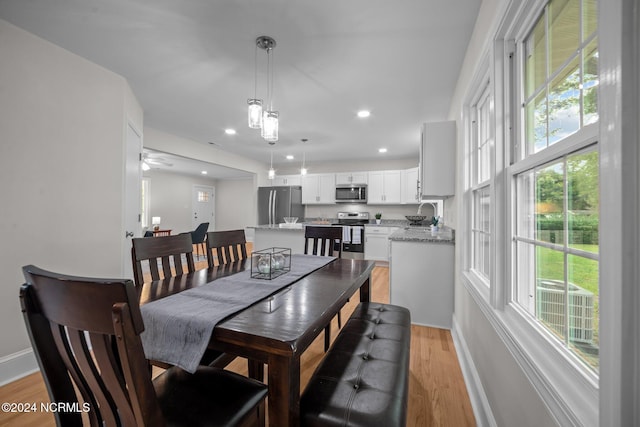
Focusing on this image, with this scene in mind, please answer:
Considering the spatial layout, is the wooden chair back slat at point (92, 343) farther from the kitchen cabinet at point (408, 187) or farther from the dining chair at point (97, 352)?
the kitchen cabinet at point (408, 187)

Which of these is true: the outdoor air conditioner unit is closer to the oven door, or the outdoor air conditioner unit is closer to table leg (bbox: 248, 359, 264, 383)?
table leg (bbox: 248, 359, 264, 383)

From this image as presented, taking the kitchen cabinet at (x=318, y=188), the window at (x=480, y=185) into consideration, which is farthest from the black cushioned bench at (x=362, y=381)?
the kitchen cabinet at (x=318, y=188)

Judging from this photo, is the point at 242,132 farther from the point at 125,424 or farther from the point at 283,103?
the point at 125,424

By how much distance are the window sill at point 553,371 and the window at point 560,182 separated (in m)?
0.04

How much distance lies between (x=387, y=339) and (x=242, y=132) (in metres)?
3.94

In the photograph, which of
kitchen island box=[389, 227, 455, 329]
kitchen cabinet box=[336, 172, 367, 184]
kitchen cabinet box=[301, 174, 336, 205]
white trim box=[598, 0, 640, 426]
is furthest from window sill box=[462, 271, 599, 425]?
kitchen cabinet box=[301, 174, 336, 205]

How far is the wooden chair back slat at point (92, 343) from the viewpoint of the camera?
0.59 metres

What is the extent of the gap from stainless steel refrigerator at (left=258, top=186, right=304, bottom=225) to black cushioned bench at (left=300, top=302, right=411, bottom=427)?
5123 millimetres

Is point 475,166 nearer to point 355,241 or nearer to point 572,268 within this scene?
point 572,268

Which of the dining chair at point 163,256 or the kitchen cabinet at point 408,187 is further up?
the kitchen cabinet at point 408,187

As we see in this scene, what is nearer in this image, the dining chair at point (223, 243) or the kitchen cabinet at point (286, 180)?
the dining chair at point (223, 243)

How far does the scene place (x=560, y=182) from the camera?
0.90 metres

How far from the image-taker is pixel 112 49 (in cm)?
215

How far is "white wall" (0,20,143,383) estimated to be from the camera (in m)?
1.85
